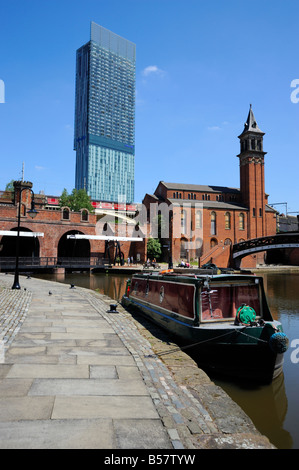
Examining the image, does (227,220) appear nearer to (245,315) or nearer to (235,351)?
(245,315)

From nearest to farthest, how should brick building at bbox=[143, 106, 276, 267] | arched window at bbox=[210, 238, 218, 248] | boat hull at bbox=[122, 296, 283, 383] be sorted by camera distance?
boat hull at bbox=[122, 296, 283, 383] < brick building at bbox=[143, 106, 276, 267] < arched window at bbox=[210, 238, 218, 248]

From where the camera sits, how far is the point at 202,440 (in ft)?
12.3

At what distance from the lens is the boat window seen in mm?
8016

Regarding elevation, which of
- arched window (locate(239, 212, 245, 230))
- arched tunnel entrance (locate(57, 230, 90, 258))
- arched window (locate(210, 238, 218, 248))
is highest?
arched window (locate(239, 212, 245, 230))

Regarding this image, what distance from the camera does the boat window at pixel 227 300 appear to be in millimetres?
8016

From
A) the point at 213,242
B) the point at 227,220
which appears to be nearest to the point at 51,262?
the point at 213,242

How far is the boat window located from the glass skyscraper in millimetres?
147227

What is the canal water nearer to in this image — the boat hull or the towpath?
the boat hull

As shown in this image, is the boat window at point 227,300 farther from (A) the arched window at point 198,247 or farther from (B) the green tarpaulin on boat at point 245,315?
(A) the arched window at point 198,247

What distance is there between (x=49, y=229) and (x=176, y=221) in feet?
67.6

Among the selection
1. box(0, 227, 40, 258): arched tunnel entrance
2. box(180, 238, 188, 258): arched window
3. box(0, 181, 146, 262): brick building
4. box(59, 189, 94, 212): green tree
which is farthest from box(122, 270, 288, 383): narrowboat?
box(59, 189, 94, 212): green tree

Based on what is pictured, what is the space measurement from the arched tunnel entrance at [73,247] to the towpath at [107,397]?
113 ft

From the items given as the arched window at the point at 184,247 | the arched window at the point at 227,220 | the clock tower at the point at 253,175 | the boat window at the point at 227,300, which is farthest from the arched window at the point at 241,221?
the boat window at the point at 227,300
